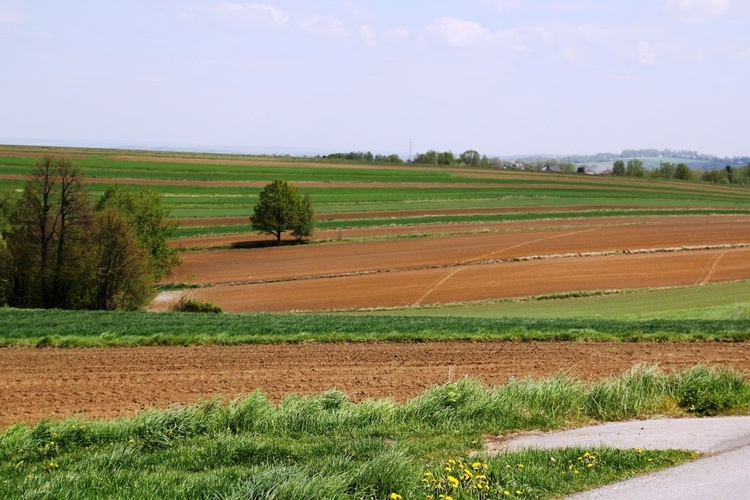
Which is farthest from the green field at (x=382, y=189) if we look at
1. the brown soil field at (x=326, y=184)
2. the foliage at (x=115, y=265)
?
the foliage at (x=115, y=265)

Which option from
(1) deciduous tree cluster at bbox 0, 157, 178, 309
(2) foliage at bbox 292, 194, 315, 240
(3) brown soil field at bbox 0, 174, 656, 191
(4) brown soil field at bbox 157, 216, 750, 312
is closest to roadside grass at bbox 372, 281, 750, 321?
(4) brown soil field at bbox 157, 216, 750, 312

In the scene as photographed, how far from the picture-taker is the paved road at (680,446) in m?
7.28

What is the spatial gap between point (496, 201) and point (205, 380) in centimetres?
6941

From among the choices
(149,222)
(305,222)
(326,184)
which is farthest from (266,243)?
(326,184)

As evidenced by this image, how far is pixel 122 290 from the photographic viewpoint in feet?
112

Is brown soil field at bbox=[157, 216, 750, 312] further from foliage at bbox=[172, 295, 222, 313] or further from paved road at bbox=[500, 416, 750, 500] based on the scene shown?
paved road at bbox=[500, 416, 750, 500]

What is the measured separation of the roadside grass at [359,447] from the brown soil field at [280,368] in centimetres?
274

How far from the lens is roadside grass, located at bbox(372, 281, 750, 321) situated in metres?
30.4

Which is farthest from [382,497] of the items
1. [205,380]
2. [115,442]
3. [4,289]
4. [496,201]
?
[496,201]

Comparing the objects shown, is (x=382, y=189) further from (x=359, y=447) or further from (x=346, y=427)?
(x=359, y=447)

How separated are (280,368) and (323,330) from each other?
4.40 m

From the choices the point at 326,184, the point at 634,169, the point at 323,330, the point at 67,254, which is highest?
the point at 634,169

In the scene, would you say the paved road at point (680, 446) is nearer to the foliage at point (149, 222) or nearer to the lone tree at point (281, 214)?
the foliage at point (149, 222)

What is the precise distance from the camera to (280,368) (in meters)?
16.1
